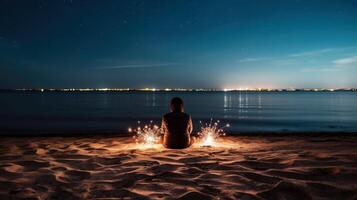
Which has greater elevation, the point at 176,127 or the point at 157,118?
the point at 176,127

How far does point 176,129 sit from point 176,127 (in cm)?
7

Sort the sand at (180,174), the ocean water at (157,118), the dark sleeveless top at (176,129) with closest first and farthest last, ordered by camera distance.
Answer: the sand at (180,174), the dark sleeveless top at (176,129), the ocean water at (157,118)

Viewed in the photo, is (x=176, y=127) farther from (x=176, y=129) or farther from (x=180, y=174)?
(x=180, y=174)

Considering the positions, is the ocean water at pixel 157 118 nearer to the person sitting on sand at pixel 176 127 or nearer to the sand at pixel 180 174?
the person sitting on sand at pixel 176 127

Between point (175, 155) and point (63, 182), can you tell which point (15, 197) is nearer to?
point (63, 182)

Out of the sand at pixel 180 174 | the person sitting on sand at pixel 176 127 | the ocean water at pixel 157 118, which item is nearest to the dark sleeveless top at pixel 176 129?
the person sitting on sand at pixel 176 127

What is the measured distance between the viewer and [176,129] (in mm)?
8680

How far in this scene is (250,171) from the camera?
593cm

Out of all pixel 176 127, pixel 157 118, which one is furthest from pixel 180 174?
pixel 157 118

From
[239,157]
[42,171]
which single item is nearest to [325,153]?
[239,157]

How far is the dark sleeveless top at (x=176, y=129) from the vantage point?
8.56 metres

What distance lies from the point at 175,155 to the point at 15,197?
3.78 metres

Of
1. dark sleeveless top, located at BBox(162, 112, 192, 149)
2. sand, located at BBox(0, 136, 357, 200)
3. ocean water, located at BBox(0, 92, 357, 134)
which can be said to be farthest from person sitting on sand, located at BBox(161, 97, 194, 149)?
ocean water, located at BBox(0, 92, 357, 134)

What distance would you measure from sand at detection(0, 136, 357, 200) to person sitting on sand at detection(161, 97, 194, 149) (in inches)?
16.8
